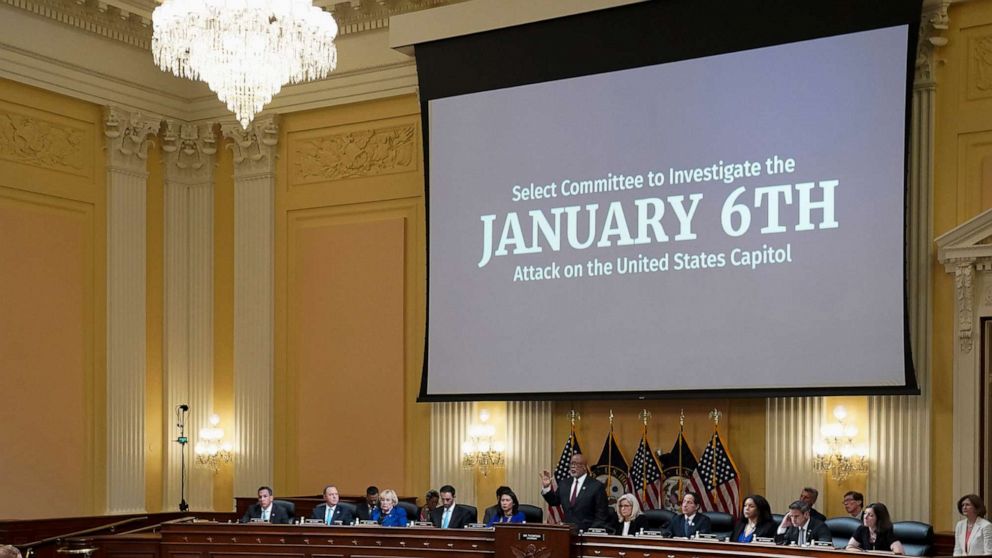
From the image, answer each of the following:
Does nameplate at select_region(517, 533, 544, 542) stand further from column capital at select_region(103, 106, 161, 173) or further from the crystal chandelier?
column capital at select_region(103, 106, 161, 173)

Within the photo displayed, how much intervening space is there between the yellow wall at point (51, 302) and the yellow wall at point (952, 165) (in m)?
8.60

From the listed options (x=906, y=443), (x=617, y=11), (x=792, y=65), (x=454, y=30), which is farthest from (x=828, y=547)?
(x=454, y=30)

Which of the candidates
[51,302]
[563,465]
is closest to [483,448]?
[563,465]

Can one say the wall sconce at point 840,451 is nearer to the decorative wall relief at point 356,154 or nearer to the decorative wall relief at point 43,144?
the decorative wall relief at point 356,154

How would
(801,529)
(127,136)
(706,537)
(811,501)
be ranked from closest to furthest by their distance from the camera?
(801,529) → (706,537) → (811,501) → (127,136)

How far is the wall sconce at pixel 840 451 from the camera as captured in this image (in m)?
11.0

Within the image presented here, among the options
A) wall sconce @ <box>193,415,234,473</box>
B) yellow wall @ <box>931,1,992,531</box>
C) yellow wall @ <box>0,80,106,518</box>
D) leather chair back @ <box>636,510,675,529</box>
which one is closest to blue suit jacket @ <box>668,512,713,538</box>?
leather chair back @ <box>636,510,675,529</box>

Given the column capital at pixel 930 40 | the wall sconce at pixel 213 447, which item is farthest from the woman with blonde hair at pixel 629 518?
the wall sconce at pixel 213 447

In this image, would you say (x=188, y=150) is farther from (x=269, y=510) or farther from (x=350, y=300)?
(x=269, y=510)

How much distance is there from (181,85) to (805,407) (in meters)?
8.29

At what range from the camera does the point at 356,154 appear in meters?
14.4

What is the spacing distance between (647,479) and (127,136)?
7.01 meters

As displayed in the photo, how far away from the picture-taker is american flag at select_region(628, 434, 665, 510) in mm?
11914

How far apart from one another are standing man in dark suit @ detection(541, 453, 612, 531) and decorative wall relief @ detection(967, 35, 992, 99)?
451 centimetres
